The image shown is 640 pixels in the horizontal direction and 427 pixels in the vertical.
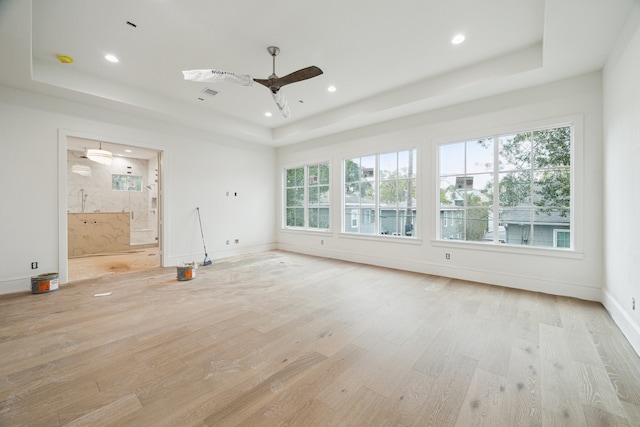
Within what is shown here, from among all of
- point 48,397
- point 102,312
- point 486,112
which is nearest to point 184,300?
point 102,312

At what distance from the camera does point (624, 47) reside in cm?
258

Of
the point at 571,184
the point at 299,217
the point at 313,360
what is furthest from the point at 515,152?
the point at 299,217

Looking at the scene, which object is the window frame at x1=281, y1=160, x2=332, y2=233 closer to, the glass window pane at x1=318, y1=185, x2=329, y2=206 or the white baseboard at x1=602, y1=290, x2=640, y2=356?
the glass window pane at x1=318, y1=185, x2=329, y2=206

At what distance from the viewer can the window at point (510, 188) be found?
12.2 ft

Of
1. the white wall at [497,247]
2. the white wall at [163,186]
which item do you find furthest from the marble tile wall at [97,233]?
the white wall at [497,247]

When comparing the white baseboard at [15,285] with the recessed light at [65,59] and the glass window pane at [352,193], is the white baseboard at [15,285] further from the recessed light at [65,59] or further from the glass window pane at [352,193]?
the glass window pane at [352,193]

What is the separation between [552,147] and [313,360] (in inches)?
174

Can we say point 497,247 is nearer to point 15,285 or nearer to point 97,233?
point 15,285

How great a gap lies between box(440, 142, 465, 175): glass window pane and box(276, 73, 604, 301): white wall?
6.6 inches

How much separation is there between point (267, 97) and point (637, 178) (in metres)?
4.92

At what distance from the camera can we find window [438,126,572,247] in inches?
147

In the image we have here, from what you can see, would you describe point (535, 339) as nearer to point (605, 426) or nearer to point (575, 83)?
point (605, 426)

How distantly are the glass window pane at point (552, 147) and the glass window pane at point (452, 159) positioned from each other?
990mm

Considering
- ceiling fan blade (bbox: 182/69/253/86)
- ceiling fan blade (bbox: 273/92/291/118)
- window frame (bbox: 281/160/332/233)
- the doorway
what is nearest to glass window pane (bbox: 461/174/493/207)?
window frame (bbox: 281/160/332/233)
